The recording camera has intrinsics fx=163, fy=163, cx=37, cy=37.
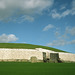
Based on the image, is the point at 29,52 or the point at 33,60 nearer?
the point at 33,60

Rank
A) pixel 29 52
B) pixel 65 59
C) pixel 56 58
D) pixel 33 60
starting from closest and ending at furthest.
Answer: pixel 33 60 → pixel 56 58 → pixel 29 52 → pixel 65 59

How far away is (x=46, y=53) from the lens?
2945 centimetres

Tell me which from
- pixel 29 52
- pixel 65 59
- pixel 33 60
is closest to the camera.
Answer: pixel 33 60

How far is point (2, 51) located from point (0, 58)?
1194 mm

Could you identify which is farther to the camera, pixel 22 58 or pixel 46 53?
pixel 46 53

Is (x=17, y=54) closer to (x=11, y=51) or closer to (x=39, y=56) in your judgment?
(x=11, y=51)

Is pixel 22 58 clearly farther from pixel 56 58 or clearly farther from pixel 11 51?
pixel 56 58

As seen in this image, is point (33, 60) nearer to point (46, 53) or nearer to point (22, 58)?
point (22, 58)

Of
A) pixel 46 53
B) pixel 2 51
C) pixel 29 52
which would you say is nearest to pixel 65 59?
pixel 46 53

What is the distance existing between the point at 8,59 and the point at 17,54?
170 cm

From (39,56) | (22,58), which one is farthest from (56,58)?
(22,58)

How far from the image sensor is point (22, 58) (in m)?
27.1

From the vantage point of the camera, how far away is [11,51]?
27.0m

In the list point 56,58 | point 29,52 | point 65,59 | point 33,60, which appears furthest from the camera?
point 65,59
